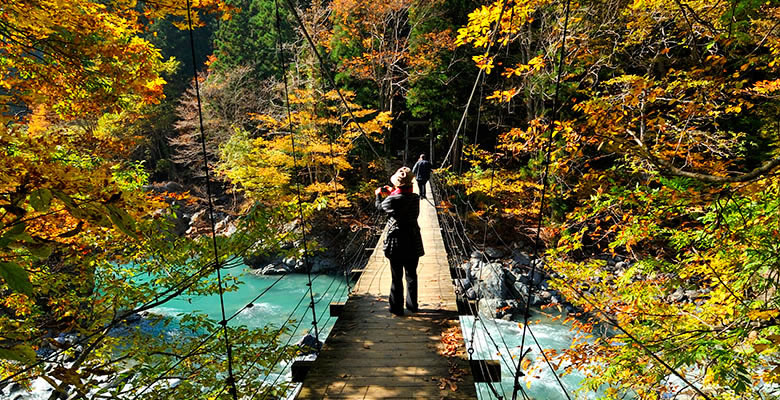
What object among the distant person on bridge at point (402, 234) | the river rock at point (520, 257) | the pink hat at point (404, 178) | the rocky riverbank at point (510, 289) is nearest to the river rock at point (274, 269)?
the rocky riverbank at point (510, 289)

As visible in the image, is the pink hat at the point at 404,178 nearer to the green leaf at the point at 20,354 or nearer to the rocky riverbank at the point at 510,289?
the green leaf at the point at 20,354

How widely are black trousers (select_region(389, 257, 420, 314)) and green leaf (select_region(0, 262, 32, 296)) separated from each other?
Result: 7.10ft

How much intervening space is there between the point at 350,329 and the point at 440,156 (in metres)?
12.8

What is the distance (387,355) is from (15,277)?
6.36 feet

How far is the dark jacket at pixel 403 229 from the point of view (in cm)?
264

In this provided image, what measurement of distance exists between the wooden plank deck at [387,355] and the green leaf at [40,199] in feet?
5.23

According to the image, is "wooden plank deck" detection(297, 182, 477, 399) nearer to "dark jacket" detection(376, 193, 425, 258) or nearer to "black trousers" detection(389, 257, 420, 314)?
"black trousers" detection(389, 257, 420, 314)

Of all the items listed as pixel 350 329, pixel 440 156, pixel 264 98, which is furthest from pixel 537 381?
pixel 264 98

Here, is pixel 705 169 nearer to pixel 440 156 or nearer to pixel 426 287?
pixel 426 287

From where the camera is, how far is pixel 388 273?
3.67 m

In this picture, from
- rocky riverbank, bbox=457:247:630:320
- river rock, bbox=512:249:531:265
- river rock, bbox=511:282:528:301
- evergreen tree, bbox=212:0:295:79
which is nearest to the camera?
rocky riverbank, bbox=457:247:630:320

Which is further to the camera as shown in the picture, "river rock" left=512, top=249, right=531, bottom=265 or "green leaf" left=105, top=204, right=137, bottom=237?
"river rock" left=512, top=249, right=531, bottom=265

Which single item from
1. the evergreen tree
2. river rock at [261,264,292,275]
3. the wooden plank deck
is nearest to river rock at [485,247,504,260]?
river rock at [261,264,292,275]

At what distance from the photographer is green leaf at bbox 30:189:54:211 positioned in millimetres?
595
